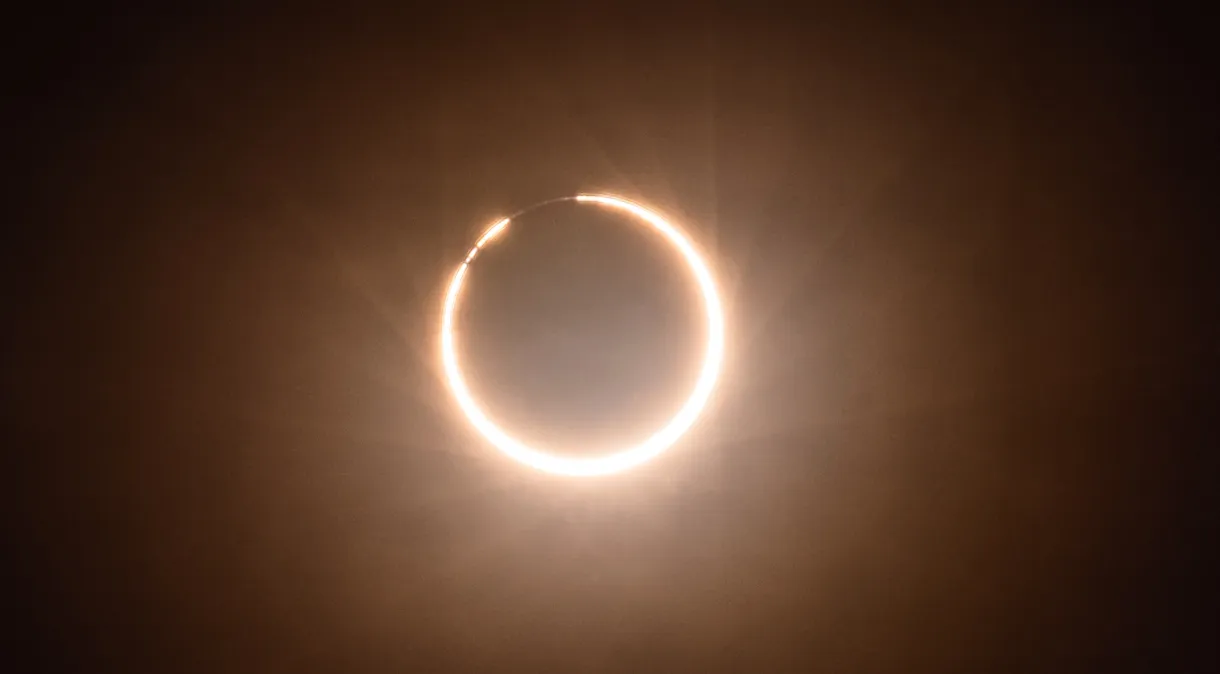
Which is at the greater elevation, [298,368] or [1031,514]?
[298,368]

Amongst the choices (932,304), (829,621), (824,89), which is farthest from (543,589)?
(824,89)

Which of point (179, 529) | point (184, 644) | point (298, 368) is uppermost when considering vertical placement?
point (298, 368)

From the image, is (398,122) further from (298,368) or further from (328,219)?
(298,368)
